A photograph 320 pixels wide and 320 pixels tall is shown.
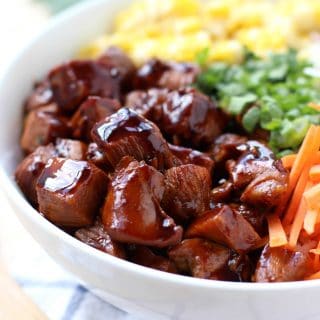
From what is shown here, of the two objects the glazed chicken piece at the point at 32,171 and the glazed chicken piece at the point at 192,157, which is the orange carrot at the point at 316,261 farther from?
the glazed chicken piece at the point at 32,171

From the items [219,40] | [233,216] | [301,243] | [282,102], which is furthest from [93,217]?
[219,40]

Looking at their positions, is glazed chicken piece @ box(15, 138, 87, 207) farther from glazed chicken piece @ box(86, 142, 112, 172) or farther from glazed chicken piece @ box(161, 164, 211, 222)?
glazed chicken piece @ box(161, 164, 211, 222)

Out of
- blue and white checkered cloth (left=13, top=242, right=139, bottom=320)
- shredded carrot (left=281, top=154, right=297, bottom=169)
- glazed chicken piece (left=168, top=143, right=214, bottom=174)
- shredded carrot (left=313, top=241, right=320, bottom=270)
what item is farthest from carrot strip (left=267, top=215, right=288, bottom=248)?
blue and white checkered cloth (left=13, top=242, right=139, bottom=320)

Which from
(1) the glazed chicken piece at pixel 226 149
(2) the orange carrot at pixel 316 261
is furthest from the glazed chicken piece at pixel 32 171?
(2) the orange carrot at pixel 316 261

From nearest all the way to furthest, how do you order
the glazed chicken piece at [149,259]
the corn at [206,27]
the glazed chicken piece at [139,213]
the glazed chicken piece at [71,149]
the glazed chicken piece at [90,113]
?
the glazed chicken piece at [139,213], the glazed chicken piece at [149,259], the glazed chicken piece at [71,149], the glazed chicken piece at [90,113], the corn at [206,27]

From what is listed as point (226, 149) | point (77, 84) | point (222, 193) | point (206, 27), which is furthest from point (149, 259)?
point (206, 27)

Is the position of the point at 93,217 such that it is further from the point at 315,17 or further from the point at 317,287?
the point at 315,17
